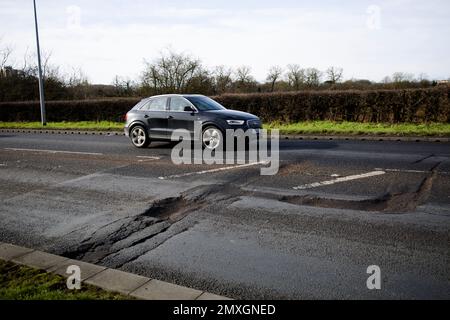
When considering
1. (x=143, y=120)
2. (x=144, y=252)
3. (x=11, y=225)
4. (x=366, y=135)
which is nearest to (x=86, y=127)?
(x=143, y=120)

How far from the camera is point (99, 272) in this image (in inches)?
151

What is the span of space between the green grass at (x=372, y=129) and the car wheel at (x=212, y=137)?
4900 mm

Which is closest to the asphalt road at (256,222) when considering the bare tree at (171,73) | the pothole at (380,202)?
the pothole at (380,202)

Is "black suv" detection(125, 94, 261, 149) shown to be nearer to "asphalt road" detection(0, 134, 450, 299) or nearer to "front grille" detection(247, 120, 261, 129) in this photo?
"front grille" detection(247, 120, 261, 129)

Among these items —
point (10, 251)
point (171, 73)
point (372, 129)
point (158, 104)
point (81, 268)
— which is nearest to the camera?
point (81, 268)

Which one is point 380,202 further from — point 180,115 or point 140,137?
point 140,137

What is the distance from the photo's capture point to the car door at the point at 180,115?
11.2 meters

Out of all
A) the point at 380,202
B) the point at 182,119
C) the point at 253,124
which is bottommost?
the point at 380,202

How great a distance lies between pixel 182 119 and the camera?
37.1 ft

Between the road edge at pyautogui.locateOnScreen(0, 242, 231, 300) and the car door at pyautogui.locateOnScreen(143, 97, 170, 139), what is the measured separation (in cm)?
756
